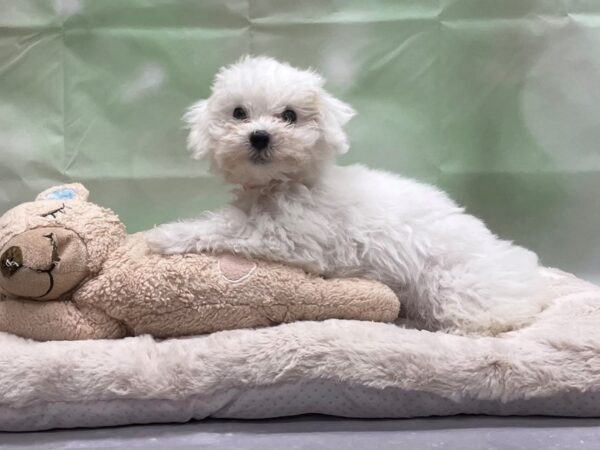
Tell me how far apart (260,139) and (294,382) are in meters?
0.42

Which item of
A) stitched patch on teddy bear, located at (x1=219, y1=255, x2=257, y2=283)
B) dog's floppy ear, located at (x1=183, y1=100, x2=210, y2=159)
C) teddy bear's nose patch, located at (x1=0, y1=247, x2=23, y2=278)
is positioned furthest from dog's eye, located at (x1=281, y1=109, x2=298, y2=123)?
teddy bear's nose patch, located at (x1=0, y1=247, x2=23, y2=278)

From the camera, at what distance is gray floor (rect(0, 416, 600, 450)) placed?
92cm

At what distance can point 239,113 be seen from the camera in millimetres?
1209

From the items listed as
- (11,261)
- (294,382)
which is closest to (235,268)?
(294,382)

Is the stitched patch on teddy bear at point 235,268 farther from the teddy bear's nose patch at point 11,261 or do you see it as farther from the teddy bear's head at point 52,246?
the teddy bear's nose patch at point 11,261

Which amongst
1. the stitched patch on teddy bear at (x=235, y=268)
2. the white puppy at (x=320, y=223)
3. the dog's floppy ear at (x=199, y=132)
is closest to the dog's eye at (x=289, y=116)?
the white puppy at (x=320, y=223)

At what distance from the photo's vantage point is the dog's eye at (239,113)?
1.20 m

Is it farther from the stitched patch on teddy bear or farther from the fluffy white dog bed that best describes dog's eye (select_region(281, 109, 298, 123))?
the fluffy white dog bed

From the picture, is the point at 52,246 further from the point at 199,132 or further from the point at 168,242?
the point at 199,132

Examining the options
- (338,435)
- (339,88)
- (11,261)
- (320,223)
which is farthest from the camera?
(339,88)

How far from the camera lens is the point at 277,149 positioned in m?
1.16

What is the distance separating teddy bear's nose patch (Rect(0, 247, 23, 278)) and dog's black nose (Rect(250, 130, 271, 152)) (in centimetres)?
42

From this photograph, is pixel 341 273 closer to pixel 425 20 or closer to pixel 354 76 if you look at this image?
pixel 354 76

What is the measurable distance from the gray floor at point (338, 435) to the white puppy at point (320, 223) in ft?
0.75
